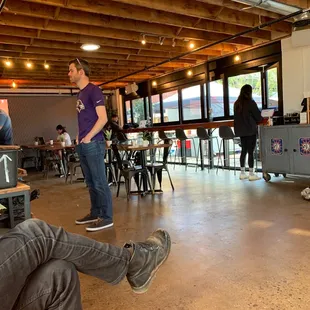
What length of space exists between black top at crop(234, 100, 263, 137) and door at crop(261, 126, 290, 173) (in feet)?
0.58

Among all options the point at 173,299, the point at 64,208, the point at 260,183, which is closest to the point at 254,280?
the point at 173,299

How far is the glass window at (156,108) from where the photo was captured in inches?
401

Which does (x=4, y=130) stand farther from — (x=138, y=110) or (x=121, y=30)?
(x=138, y=110)

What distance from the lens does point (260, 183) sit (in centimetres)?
536

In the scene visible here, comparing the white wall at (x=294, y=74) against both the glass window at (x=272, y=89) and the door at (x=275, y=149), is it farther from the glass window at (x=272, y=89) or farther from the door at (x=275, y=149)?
the door at (x=275, y=149)

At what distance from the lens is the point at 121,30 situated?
18.6 feet

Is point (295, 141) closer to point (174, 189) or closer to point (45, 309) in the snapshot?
point (174, 189)

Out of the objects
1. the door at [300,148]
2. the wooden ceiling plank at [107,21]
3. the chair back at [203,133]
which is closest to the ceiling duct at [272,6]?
the wooden ceiling plank at [107,21]

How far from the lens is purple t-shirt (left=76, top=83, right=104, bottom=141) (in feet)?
10.3

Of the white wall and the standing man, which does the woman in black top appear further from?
the standing man

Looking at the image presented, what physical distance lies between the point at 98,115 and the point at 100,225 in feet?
3.68

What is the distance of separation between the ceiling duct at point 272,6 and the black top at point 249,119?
1.58 metres

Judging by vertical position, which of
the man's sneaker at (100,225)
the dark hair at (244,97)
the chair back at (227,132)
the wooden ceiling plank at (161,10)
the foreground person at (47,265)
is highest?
the wooden ceiling plank at (161,10)

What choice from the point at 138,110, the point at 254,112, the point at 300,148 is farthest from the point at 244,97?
the point at 138,110
